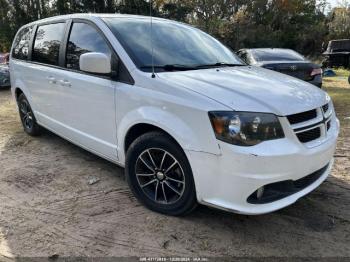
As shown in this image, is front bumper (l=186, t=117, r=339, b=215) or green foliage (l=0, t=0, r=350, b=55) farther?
green foliage (l=0, t=0, r=350, b=55)

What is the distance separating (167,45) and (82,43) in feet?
3.28

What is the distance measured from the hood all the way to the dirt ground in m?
1.04

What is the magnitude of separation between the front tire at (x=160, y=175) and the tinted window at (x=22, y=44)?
3139 millimetres

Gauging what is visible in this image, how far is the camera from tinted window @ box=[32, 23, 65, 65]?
4.97m

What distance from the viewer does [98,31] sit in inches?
165

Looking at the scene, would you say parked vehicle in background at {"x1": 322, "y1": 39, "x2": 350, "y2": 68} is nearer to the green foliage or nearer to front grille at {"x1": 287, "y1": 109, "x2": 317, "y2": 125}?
the green foliage

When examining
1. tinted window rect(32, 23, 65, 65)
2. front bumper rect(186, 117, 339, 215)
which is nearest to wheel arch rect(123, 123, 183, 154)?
front bumper rect(186, 117, 339, 215)

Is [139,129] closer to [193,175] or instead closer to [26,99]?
[193,175]

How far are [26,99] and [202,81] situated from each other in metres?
3.72

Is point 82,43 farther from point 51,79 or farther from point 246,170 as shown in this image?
point 246,170

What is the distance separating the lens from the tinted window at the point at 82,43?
4.15 metres

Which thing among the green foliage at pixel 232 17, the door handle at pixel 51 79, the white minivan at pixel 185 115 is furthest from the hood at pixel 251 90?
the green foliage at pixel 232 17

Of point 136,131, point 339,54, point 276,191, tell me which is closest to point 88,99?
point 136,131

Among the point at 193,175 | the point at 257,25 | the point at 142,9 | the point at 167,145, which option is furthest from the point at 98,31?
the point at 257,25
